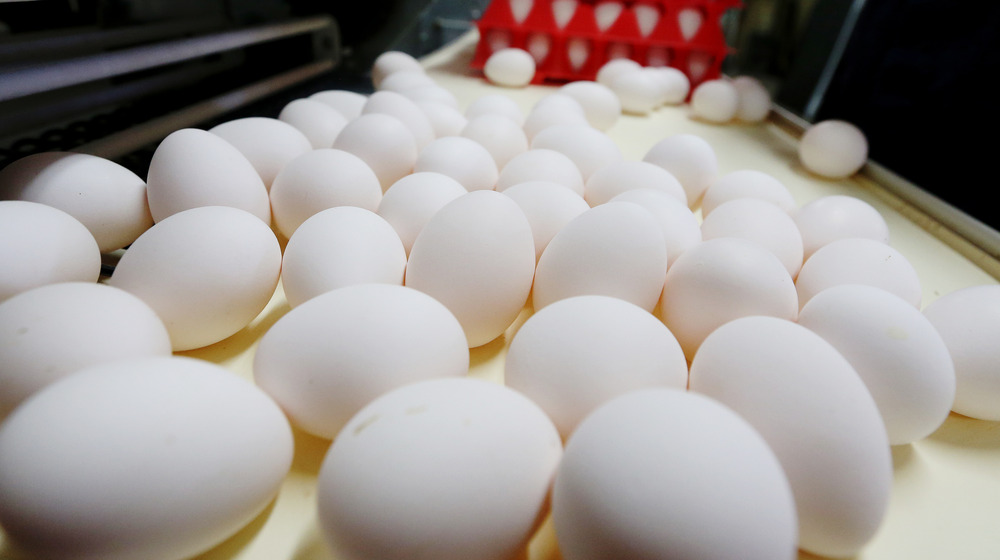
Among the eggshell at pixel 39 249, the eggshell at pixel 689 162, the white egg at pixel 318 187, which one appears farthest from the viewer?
the eggshell at pixel 689 162

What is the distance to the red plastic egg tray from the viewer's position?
6.63 feet

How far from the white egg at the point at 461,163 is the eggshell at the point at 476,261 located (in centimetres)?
28

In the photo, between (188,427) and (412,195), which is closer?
(188,427)

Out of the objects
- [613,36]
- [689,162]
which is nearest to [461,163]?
[689,162]

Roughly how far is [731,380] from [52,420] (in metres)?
0.56

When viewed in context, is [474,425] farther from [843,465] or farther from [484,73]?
[484,73]

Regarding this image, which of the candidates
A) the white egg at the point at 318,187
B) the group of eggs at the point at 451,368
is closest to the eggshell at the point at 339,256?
the group of eggs at the point at 451,368

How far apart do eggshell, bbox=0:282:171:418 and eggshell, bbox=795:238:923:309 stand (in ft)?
2.68

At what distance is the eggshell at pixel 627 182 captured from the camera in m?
0.93

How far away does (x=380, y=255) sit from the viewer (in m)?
0.69

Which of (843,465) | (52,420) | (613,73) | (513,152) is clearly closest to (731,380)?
(843,465)

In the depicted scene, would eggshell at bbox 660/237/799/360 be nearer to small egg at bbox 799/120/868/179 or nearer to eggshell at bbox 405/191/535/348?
eggshell at bbox 405/191/535/348

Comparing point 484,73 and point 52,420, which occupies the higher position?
point 52,420

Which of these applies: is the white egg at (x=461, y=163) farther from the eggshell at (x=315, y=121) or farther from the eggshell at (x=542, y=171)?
the eggshell at (x=315, y=121)
